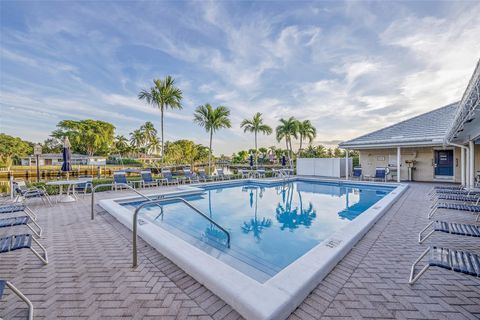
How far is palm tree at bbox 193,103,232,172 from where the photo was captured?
1648cm

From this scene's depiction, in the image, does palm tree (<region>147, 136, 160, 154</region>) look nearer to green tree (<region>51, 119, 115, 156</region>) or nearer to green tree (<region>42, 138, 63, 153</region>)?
green tree (<region>51, 119, 115, 156</region>)

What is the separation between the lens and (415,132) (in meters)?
13.4

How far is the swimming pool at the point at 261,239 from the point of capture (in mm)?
2293

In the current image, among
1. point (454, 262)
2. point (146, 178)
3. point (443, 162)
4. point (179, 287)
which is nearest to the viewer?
point (454, 262)

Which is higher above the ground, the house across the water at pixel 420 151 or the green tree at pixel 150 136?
the green tree at pixel 150 136

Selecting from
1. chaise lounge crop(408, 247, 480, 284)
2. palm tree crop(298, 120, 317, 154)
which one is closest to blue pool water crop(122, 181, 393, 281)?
chaise lounge crop(408, 247, 480, 284)

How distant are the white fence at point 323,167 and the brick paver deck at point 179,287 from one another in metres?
12.8

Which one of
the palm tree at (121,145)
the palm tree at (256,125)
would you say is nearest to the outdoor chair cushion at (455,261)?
the palm tree at (256,125)

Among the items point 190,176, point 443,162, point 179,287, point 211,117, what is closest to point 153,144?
point 211,117

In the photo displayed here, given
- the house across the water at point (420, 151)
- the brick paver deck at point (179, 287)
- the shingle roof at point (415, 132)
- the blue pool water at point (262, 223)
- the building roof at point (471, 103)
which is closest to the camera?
the brick paver deck at point (179, 287)

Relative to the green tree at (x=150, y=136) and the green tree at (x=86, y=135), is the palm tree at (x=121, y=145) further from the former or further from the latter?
the green tree at (x=150, y=136)

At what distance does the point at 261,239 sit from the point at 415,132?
13.7 meters

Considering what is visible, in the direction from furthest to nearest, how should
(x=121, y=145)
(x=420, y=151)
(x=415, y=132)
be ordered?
(x=121, y=145) → (x=420, y=151) → (x=415, y=132)

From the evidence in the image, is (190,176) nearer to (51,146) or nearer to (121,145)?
(121,145)
